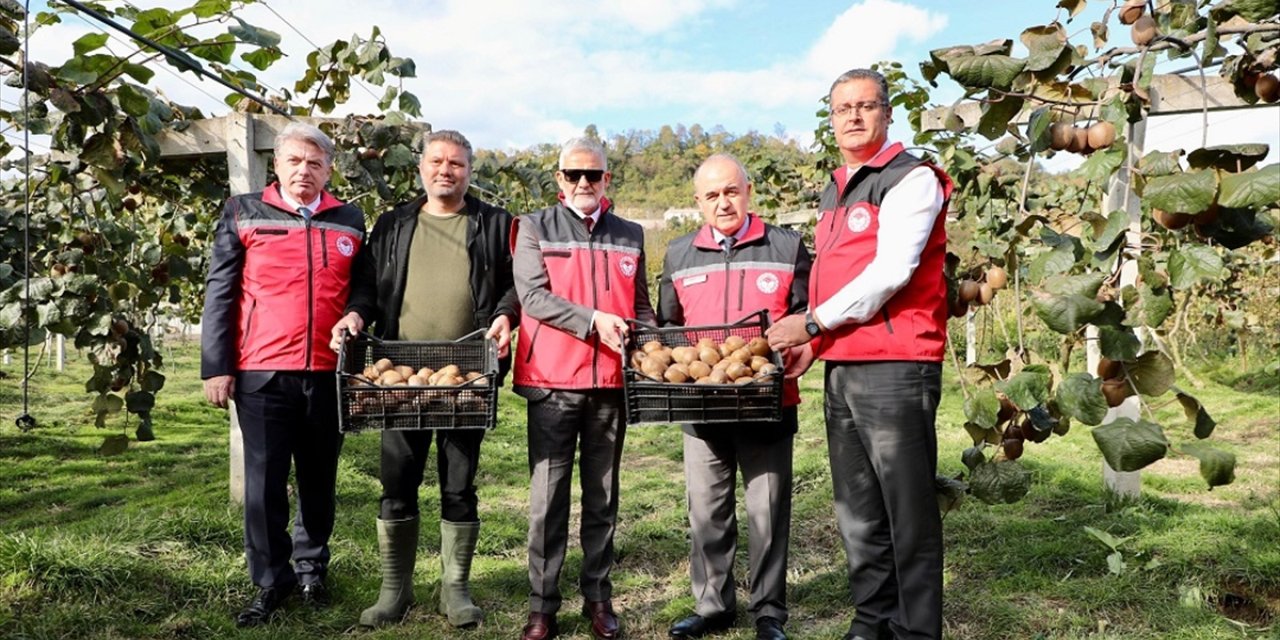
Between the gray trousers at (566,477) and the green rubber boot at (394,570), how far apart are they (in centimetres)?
47

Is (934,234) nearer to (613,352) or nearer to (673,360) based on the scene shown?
(673,360)

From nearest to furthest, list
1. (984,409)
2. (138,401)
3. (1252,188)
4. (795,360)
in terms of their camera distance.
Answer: (1252,188)
(984,409)
(795,360)
(138,401)

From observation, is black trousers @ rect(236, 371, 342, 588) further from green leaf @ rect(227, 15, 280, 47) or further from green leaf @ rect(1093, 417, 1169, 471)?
green leaf @ rect(1093, 417, 1169, 471)

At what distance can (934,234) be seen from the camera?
253 cm

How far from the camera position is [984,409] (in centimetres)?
201

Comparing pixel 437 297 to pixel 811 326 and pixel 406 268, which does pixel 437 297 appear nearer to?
pixel 406 268

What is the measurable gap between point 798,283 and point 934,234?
2.07 feet

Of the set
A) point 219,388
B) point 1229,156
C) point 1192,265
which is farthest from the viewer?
point 219,388

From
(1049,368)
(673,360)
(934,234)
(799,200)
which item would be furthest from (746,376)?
(799,200)

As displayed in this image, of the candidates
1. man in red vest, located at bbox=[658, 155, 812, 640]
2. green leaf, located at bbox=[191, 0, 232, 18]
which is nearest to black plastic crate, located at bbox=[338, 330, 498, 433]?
man in red vest, located at bbox=[658, 155, 812, 640]

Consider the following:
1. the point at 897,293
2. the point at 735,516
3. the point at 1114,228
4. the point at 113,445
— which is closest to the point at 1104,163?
the point at 1114,228

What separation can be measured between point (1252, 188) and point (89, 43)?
3.45 metres

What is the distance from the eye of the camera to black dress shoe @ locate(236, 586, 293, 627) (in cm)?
319

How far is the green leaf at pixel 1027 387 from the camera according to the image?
1.83 metres
